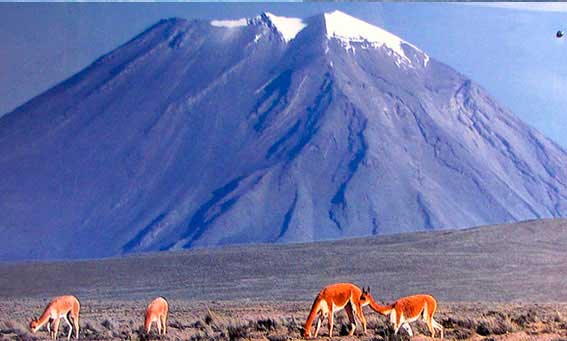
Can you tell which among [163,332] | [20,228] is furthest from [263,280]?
[20,228]

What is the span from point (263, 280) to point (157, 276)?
440 cm

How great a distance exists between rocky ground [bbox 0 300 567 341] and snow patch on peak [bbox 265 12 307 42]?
6585cm

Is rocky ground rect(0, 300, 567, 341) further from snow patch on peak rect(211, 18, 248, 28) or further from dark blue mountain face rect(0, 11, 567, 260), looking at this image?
snow patch on peak rect(211, 18, 248, 28)

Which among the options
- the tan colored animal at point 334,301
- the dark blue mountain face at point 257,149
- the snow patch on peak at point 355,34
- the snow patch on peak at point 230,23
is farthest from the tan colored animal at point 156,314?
the snow patch on peak at point 230,23

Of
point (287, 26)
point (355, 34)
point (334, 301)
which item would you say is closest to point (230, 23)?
point (287, 26)

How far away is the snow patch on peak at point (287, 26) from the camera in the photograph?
297 feet

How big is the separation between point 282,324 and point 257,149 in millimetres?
59619

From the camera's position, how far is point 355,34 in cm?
8862

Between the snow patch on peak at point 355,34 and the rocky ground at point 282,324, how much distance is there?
62.5 metres

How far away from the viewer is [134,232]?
67938 mm

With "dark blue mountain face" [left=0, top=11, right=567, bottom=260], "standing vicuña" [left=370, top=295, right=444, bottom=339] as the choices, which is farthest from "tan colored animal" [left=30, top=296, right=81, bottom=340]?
"dark blue mountain face" [left=0, top=11, right=567, bottom=260]

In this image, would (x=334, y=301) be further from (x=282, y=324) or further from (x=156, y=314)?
(x=156, y=314)

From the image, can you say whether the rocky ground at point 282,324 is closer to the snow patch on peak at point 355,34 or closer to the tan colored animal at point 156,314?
the tan colored animal at point 156,314

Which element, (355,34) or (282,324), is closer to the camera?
(282,324)
